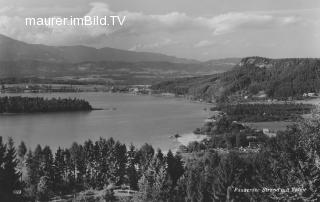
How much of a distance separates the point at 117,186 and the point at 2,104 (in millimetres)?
37252

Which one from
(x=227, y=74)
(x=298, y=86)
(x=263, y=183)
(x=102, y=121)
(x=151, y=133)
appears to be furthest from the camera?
(x=227, y=74)

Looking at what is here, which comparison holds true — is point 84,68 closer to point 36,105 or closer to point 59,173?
point 36,105

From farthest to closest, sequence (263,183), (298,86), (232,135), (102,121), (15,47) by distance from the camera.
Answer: (15,47), (298,86), (102,121), (232,135), (263,183)

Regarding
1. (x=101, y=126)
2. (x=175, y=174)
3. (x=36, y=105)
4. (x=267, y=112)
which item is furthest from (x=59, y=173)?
(x=36, y=105)

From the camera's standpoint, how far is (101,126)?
39031 millimetres

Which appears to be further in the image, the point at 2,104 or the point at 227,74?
the point at 227,74

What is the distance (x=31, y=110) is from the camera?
5150cm

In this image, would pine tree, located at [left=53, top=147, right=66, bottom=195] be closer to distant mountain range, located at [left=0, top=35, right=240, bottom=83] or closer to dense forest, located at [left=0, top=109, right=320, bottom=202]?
dense forest, located at [left=0, top=109, right=320, bottom=202]

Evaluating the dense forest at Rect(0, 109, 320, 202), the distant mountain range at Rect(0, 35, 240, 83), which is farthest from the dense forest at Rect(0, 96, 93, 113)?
the distant mountain range at Rect(0, 35, 240, 83)

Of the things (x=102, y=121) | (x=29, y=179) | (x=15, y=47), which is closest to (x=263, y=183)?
(x=29, y=179)

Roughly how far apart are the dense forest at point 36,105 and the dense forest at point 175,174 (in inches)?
1229

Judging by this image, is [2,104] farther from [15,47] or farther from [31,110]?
[15,47]

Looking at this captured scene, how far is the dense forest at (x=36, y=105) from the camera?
51.2 meters

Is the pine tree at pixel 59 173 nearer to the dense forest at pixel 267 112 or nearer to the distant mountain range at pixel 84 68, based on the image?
the dense forest at pixel 267 112
